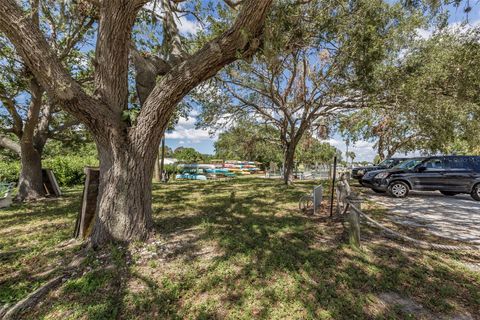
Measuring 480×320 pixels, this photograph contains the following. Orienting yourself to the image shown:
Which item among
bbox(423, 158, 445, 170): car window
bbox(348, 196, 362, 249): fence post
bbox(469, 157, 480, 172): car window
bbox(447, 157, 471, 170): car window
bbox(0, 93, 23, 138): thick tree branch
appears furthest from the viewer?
bbox(423, 158, 445, 170): car window

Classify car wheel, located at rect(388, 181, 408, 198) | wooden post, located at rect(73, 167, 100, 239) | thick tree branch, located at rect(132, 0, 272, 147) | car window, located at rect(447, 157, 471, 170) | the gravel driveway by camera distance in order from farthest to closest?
car wheel, located at rect(388, 181, 408, 198) → car window, located at rect(447, 157, 471, 170) → the gravel driveway → wooden post, located at rect(73, 167, 100, 239) → thick tree branch, located at rect(132, 0, 272, 147)

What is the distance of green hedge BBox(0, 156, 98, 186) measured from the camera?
12.0 meters

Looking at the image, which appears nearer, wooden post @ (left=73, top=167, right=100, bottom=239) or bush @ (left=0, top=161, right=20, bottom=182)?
wooden post @ (left=73, top=167, right=100, bottom=239)

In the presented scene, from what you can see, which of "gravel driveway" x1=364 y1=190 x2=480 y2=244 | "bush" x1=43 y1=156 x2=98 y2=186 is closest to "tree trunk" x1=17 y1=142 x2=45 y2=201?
"bush" x1=43 y1=156 x2=98 y2=186

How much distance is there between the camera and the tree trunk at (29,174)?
8.15 metres

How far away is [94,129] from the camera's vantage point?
361cm

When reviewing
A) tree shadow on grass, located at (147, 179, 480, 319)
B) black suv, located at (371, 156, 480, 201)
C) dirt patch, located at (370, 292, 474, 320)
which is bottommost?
dirt patch, located at (370, 292, 474, 320)

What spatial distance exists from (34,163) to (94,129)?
7.23 metres

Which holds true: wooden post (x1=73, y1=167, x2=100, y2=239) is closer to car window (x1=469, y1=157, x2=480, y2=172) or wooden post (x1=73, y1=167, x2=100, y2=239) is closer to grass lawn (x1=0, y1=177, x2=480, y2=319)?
grass lawn (x1=0, y1=177, x2=480, y2=319)

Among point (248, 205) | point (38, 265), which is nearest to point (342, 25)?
point (248, 205)

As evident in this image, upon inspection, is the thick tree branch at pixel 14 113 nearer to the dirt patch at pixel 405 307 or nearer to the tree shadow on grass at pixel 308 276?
the tree shadow on grass at pixel 308 276

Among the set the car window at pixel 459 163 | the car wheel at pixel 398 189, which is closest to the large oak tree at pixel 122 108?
the car wheel at pixel 398 189

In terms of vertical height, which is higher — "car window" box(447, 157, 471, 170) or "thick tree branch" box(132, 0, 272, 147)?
"thick tree branch" box(132, 0, 272, 147)

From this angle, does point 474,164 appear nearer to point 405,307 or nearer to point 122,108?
point 405,307
